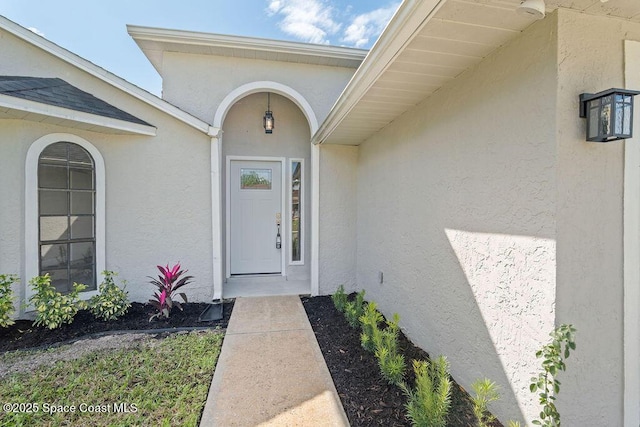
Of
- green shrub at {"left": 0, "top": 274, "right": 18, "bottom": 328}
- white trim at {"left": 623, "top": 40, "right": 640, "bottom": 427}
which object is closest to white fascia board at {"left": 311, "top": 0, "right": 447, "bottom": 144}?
white trim at {"left": 623, "top": 40, "right": 640, "bottom": 427}

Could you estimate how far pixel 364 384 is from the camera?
8.85 feet

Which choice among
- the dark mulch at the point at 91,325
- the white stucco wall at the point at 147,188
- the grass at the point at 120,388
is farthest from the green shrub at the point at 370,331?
the white stucco wall at the point at 147,188

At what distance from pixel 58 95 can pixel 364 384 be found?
514cm

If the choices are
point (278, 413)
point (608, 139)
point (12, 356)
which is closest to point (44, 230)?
point (12, 356)

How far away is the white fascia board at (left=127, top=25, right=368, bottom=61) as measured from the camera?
4.67m

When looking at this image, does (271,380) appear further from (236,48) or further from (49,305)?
(236,48)

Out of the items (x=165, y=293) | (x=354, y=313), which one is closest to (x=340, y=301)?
(x=354, y=313)

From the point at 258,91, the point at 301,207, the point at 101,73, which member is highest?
the point at 258,91

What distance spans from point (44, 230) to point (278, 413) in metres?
4.11

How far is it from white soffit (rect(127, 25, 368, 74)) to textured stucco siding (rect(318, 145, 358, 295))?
1632 mm

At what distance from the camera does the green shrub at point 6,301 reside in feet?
11.3

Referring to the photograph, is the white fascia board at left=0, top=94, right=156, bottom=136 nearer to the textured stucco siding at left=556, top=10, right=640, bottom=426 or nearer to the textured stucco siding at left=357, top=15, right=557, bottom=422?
the textured stucco siding at left=357, top=15, right=557, bottom=422

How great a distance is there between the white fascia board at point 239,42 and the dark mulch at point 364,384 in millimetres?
4564

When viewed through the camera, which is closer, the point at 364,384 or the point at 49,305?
the point at 364,384
